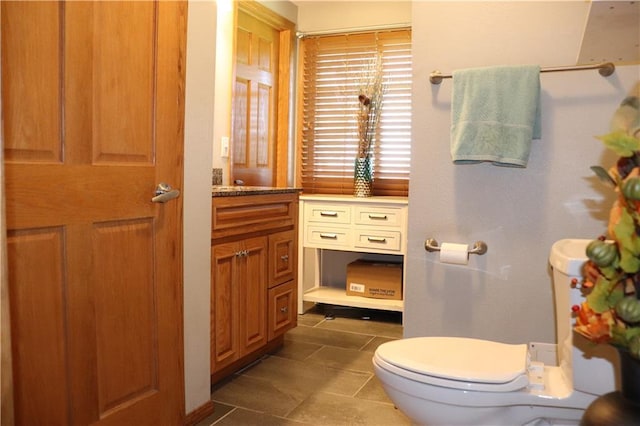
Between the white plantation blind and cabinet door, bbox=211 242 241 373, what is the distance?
5.38 feet

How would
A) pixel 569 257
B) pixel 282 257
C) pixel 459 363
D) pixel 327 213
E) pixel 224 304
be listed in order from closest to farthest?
pixel 569 257, pixel 459 363, pixel 224 304, pixel 282 257, pixel 327 213

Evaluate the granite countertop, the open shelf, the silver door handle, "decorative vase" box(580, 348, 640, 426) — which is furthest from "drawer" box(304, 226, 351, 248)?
"decorative vase" box(580, 348, 640, 426)

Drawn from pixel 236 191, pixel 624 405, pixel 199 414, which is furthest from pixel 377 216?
pixel 624 405

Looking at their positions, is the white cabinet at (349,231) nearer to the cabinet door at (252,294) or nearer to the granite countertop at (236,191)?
the granite countertop at (236,191)

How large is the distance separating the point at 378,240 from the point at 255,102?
1288mm

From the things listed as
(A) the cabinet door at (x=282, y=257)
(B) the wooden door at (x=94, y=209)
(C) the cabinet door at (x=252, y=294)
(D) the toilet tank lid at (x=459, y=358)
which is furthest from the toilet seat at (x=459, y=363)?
(A) the cabinet door at (x=282, y=257)

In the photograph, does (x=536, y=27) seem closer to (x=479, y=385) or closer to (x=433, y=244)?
(x=433, y=244)

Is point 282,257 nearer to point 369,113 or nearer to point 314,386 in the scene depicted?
point 314,386

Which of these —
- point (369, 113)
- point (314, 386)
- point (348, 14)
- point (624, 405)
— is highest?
point (348, 14)

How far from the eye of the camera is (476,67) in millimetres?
2090

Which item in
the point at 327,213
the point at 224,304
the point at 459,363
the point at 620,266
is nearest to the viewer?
the point at 620,266

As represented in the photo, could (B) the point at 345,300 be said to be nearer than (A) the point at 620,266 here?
No

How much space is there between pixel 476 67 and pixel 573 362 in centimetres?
117

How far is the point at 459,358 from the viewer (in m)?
1.56
